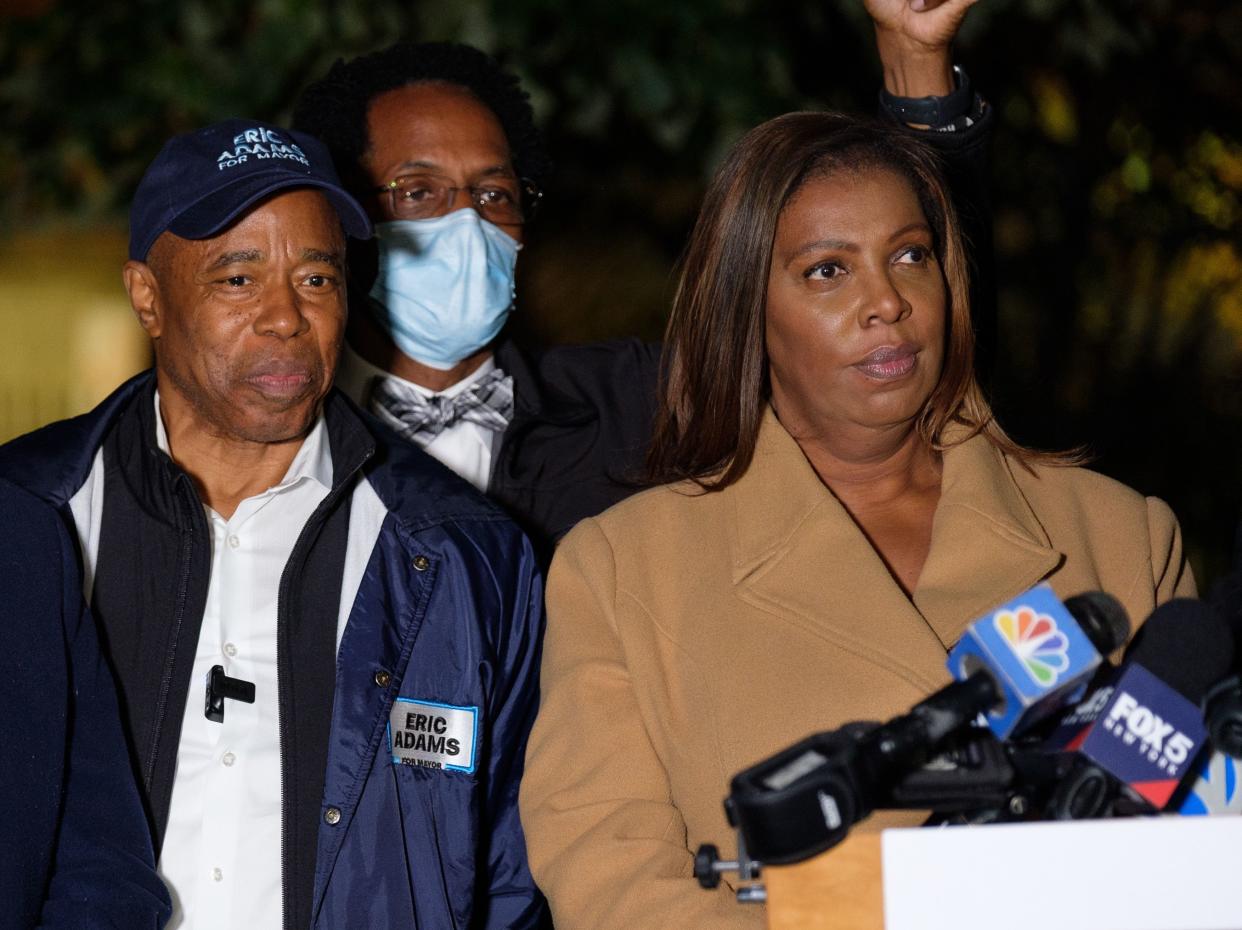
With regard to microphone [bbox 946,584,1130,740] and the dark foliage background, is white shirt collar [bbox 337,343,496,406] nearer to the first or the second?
the dark foliage background

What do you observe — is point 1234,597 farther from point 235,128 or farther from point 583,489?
point 235,128

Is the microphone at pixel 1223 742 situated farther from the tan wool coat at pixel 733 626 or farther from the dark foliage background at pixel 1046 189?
the dark foliage background at pixel 1046 189

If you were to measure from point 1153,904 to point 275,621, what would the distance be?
1792 mm

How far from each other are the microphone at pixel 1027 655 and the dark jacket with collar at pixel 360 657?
1.44 meters

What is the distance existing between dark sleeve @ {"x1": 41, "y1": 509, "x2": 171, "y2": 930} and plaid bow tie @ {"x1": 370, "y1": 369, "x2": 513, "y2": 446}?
1.10 meters

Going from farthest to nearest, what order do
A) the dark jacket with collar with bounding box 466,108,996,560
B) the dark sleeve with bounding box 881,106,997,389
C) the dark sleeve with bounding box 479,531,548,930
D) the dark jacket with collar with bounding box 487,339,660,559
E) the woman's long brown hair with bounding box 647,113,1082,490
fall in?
the dark jacket with collar with bounding box 487,339,660,559
the dark jacket with collar with bounding box 466,108,996,560
the dark sleeve with bounding box 881,106,997,389
the dark sleeve with bounding box 479,531,548,930
the woman's long brown hair with bounding box 647,113,1082,490

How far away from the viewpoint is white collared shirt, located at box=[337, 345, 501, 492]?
3.86 metres

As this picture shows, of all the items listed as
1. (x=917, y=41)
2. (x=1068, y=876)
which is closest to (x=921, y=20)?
(x=917, y=41)

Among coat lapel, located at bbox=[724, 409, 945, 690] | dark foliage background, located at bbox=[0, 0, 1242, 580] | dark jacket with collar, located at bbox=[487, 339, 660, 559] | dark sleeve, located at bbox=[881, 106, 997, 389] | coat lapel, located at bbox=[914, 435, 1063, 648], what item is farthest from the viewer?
dark foliage background, located at bbox=[0, 0, 1242, 580]

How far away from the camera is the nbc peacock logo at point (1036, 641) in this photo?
1.82 meters

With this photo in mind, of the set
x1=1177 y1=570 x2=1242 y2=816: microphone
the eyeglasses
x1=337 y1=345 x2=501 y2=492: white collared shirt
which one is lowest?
x1=1177 y1=570 x2=1242 y2=816: microphone

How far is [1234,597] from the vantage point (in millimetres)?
2436

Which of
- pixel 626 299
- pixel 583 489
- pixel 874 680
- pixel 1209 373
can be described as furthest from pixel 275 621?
pixel 1209 373

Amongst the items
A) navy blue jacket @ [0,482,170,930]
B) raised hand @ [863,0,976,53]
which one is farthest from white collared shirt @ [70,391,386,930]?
raised hand @ [863,0,976,53]
